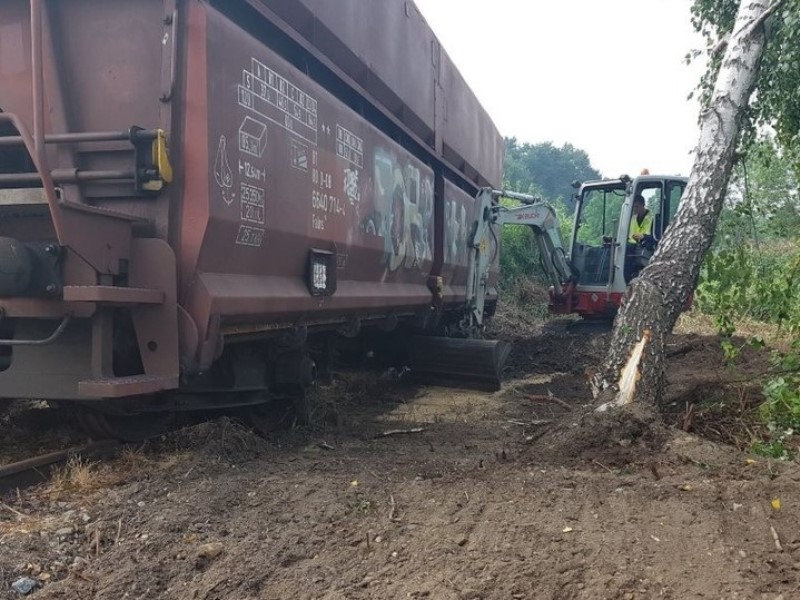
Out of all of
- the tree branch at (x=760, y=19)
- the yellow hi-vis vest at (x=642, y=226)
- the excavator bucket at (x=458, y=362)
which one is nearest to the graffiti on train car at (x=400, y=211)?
the excavator bucket at (x=458, y=362)

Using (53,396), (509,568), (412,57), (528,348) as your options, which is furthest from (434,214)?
(509,568)

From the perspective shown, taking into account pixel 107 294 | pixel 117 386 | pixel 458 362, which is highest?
pixel 107 294

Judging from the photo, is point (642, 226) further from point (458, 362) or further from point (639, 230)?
point (458, 362)

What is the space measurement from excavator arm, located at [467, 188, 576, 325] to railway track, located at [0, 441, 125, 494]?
606cm

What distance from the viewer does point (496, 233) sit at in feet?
34.4

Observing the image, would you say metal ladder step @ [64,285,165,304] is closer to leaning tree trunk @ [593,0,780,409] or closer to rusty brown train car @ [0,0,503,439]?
rusty brown train car @ [0,0,503,439]

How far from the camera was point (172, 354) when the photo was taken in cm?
360

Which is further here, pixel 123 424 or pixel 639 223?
pixel 639 223

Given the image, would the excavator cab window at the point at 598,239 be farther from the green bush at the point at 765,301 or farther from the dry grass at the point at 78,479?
the dry grass at the point at 78,479

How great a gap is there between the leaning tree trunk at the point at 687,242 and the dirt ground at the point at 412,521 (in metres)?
0.51

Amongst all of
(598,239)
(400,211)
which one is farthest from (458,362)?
(598,239)

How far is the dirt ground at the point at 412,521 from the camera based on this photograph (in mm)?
2600

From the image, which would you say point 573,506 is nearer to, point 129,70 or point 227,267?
point 227,267

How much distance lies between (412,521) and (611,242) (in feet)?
29.3
